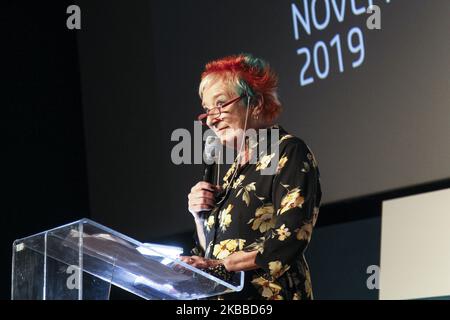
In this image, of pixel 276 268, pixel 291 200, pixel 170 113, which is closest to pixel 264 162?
pixel 291 200

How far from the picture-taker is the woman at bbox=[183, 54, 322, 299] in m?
1.96

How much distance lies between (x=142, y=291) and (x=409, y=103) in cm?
151

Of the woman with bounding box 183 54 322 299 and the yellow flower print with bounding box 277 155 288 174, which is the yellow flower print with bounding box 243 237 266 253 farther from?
the yellow flower print with bounding box 277 155 288 174

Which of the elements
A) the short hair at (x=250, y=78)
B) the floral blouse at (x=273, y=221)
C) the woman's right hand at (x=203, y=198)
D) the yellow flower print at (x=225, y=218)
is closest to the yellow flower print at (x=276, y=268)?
the floral blouse at (x=273, y=221)

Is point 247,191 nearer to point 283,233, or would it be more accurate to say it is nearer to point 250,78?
point 283,233

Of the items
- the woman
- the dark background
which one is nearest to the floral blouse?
the woman

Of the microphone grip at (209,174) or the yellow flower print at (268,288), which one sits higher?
the microphone grip at (209,174)

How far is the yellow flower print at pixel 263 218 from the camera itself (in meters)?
2.06

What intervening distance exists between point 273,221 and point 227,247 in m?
0.13

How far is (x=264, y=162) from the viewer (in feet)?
7.02

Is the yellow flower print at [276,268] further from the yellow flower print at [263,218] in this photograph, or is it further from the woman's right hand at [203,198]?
the woman's right hand at [203,198]

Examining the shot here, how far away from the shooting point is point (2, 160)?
13.5 ft

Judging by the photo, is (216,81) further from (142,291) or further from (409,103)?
(409,103)
